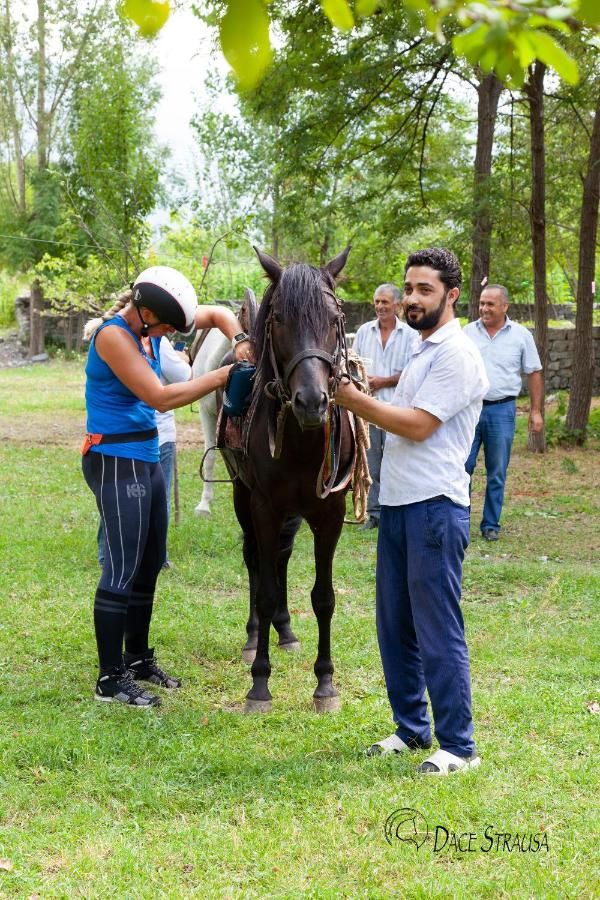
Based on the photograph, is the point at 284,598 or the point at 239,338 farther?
the point at 284,598

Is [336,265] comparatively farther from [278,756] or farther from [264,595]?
[278,756]

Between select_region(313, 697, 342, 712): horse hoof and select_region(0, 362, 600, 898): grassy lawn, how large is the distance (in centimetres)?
5

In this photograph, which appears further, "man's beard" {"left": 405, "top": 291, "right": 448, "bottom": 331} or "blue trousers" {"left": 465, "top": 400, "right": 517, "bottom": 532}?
"blue trousers" {"left": 465, "top": 400, "right": 517, "bottom": 532}

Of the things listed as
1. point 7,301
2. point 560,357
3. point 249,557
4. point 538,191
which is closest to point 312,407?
point 249,557

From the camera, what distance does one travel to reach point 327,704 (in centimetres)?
476

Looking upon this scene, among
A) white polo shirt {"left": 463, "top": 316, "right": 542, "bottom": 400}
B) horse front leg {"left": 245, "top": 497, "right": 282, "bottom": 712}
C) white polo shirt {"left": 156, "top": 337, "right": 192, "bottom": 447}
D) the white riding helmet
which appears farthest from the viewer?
white polo shirt {"left": 463, "top": 316, "right": 542, "bottom": 400}

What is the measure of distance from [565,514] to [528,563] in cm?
217

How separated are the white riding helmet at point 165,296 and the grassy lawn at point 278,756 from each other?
185cm

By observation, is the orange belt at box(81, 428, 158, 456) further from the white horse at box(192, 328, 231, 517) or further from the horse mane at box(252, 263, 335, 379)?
the white horse at box(192, 328, 231, 517)

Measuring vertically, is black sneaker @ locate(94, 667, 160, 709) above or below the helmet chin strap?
below

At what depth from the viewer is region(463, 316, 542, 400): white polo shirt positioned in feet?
27.5

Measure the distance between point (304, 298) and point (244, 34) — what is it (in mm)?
2438

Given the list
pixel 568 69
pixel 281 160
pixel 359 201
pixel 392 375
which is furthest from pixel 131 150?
pixel 568 69

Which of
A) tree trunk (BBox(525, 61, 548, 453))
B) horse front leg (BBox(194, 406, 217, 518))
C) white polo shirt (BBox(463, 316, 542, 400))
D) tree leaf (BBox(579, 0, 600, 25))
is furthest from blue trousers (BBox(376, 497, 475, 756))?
tree trunk (BBox(525, 61, 548, 453))
